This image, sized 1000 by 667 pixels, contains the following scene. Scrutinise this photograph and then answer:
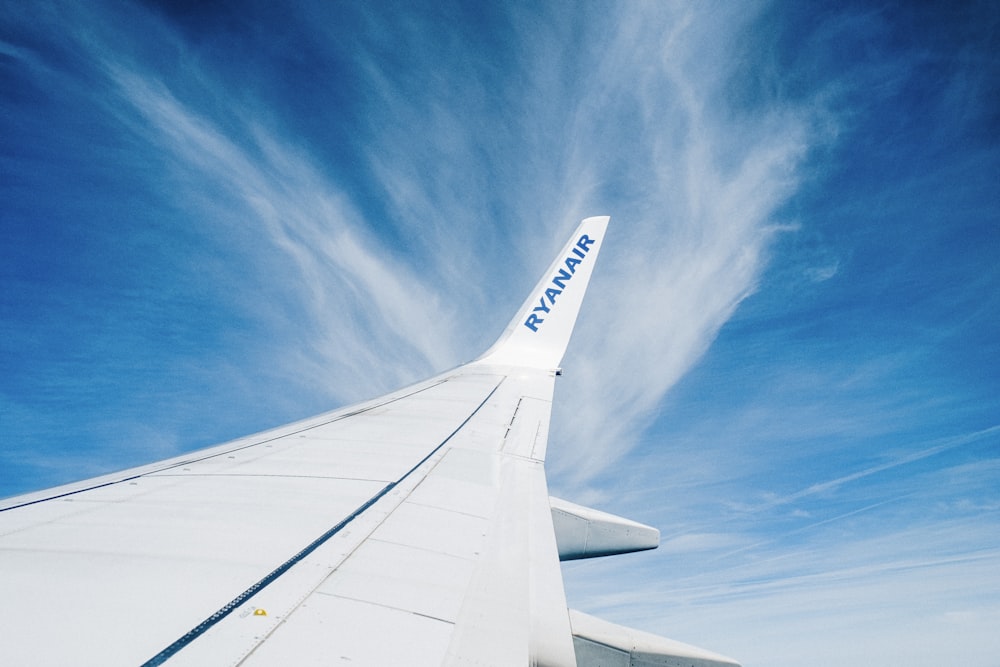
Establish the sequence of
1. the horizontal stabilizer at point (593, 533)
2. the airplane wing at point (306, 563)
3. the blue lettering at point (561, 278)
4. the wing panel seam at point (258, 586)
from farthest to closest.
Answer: the blue lettering at point (561, 278) < the horizontal stabilizer at point (593, 533) < the airplane wing at point (306, 563) < the wing panel seam at point (258, 586)

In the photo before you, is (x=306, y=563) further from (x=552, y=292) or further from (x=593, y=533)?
(x=552, y=292)

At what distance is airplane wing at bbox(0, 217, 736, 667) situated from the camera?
4.98ft

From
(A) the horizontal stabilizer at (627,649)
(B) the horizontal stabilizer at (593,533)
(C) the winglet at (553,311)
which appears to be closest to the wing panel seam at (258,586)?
(A) the horizontal stabilizer at (627,649)

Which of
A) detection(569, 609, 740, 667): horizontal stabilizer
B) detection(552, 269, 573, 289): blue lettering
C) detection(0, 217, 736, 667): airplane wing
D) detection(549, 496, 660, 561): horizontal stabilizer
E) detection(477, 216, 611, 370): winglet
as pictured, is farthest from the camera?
detection(552, 269, 573, 289): blue lettering

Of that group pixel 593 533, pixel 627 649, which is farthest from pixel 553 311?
pixel 627 649

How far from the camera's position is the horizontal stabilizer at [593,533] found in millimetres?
4352

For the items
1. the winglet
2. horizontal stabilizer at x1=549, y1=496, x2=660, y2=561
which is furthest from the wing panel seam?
the winglet

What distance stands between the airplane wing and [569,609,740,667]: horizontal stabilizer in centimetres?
1

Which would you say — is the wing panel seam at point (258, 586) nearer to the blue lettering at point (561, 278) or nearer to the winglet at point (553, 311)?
the winglet at point (553, 311)

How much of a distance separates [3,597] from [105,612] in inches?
14.5

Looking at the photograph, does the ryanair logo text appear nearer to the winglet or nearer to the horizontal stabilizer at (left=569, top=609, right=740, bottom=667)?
the winglet

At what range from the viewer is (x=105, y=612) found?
155 centimetres

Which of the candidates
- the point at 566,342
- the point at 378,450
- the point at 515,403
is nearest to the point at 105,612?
the point at 378,450

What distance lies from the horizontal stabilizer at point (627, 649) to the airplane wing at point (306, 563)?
0.04ft
